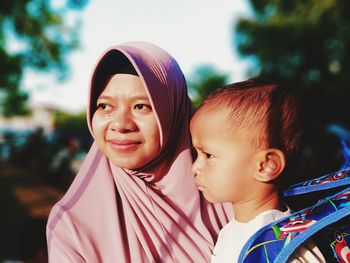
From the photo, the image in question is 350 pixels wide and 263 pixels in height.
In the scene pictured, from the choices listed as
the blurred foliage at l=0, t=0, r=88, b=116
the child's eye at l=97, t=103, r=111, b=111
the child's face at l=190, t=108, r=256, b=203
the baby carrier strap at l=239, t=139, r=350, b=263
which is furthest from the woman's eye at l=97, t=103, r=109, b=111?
the blurred foliage at l=0, t=0, r=88, b=116

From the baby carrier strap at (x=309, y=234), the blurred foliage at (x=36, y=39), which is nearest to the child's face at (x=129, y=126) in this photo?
the baby carrier strap at (x=309, y=234)

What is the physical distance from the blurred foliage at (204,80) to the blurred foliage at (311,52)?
1510 inches

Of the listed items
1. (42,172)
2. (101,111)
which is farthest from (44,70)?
(101,111)

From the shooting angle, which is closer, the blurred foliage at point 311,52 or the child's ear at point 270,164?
the child's ear at point 270,164

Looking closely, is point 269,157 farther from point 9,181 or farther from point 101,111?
point 9,181

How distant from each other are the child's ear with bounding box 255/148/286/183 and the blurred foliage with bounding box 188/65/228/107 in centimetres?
5529

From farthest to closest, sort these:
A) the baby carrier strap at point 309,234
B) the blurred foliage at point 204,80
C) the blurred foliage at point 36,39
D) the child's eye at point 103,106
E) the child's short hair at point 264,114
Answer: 1. the blurred foliage at point 204,80
2. the blurred foliage at point 36,39
3. the child's eye at point 103,106
4. the child's short hair at point 264,114
5. the baby carrier strap at point 309,234

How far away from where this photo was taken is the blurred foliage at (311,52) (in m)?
14.1

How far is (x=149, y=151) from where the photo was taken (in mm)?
1511

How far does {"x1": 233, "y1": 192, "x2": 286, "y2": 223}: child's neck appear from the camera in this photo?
1.34 m

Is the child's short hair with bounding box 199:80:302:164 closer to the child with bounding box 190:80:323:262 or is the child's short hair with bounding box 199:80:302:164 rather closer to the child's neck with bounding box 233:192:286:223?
the child with bounding box 190:80:323:262

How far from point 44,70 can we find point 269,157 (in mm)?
13318

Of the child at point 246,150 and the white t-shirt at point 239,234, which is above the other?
the child at point 246,150

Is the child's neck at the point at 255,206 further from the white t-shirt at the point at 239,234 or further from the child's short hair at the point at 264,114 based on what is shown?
the child's short hair at the point at 264,114
